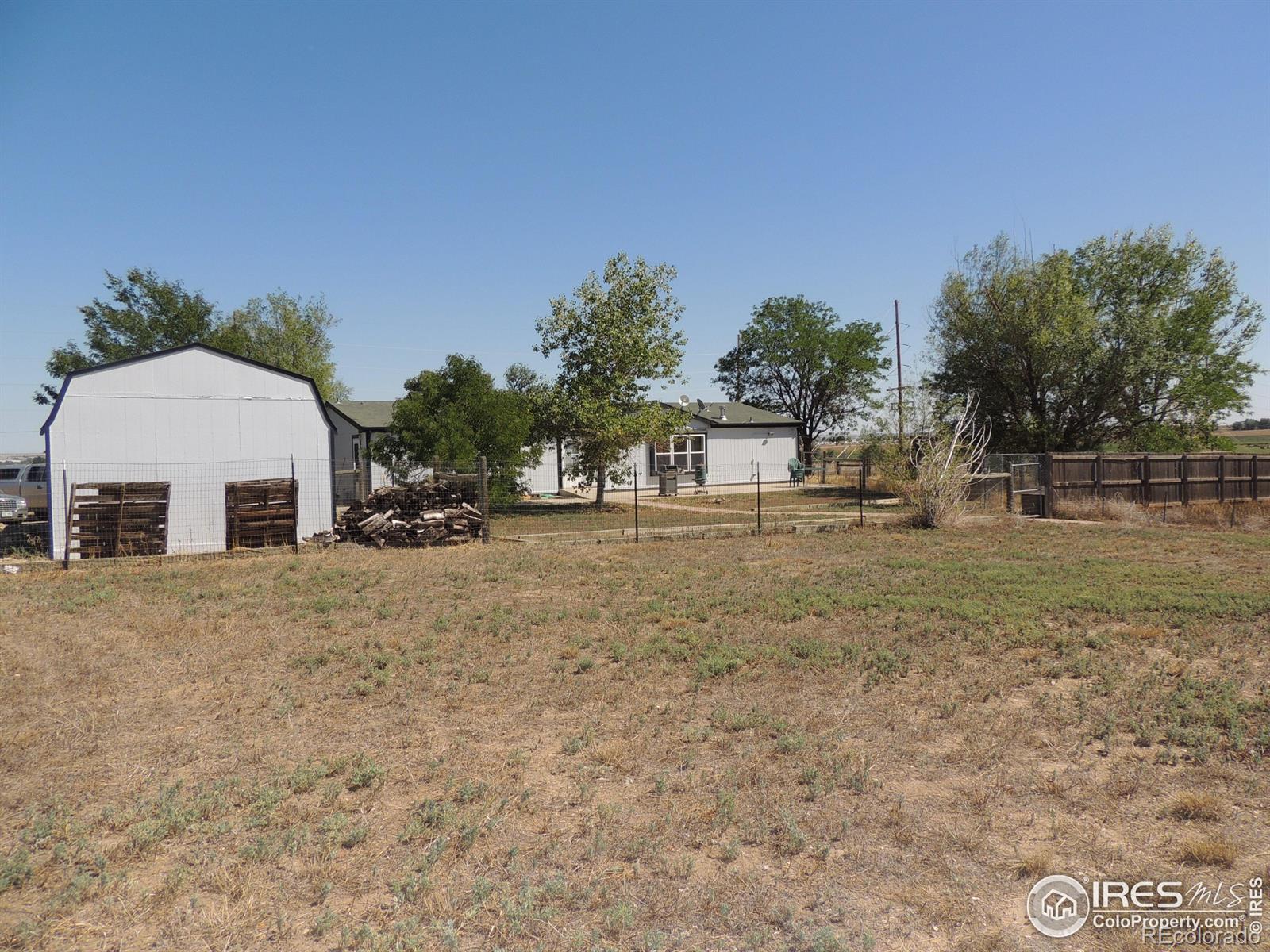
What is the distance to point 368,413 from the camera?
3394 cm

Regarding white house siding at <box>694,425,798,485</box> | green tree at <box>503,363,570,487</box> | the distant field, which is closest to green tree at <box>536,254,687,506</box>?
green tree at <box>503,363,570,487</box>

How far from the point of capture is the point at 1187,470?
22750 millimetres

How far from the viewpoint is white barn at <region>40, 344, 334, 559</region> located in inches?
605

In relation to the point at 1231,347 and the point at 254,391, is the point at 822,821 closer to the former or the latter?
the point at 254,391

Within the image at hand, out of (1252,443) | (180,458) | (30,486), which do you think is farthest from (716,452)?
(1252,443)

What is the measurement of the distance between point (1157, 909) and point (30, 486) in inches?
1108

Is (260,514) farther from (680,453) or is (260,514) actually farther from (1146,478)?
(1146,478)

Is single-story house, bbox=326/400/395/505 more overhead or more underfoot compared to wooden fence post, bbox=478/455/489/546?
more overhead

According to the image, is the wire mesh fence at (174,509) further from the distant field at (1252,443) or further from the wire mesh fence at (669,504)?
the distant field at (1252,443)

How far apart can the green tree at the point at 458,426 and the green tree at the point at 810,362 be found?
1409 inches

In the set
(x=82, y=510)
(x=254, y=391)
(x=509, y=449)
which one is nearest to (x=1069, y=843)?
(x=82, y=510)

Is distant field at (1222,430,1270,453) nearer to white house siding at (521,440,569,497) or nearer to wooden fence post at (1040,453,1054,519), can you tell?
wooden fence post at (1040,453,1054,519)

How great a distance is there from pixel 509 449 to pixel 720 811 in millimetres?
20756

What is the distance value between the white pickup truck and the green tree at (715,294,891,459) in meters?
44.5
